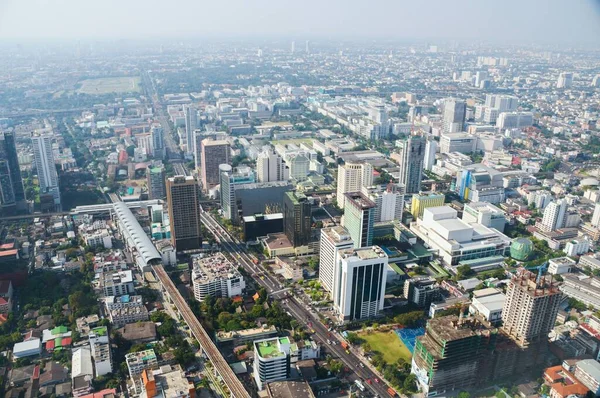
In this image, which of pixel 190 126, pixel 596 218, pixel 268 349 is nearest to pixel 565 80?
pixel 596 218

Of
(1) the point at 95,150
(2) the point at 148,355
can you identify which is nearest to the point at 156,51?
(1) the point at 95,150

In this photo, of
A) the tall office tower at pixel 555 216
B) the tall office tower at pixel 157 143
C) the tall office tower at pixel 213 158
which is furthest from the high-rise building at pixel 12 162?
the tall office tower at pixel 555 216

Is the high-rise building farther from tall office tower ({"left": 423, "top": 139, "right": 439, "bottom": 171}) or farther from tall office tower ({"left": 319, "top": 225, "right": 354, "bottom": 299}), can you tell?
tall office tower ({"left": 423, "top": 139, "right": 439, "bottom": 171})

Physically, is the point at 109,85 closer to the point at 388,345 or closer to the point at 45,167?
the point at 45,167

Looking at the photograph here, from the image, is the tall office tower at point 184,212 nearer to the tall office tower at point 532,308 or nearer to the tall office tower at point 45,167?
the tall office tower at point 45,167

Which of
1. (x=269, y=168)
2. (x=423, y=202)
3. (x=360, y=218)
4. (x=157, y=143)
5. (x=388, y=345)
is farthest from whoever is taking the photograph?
(x=157, y=143)

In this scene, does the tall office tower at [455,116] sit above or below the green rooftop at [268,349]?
above

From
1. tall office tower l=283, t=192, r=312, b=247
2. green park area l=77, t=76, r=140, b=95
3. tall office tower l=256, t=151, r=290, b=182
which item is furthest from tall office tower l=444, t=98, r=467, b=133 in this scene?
green park area l=77, t=76, r=140, b=95
